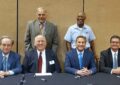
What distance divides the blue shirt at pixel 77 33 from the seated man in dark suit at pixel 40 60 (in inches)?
39.3

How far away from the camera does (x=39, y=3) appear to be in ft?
20.2

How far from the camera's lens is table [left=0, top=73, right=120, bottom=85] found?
3814 millimetres

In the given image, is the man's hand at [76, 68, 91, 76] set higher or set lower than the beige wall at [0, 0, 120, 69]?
lower

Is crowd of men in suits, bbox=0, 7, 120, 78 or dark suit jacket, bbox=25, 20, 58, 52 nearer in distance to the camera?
crowd of men in suits, bbox=0, 7, 120, 78

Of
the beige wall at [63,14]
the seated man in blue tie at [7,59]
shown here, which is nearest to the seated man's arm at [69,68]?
the seated man in blue tie at [7,59]

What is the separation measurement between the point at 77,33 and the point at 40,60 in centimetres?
123

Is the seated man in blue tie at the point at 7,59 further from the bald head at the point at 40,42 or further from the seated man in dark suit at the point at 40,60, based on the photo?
the bald head at the point at 40,42

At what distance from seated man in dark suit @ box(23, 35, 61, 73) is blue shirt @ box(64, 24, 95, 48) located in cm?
100

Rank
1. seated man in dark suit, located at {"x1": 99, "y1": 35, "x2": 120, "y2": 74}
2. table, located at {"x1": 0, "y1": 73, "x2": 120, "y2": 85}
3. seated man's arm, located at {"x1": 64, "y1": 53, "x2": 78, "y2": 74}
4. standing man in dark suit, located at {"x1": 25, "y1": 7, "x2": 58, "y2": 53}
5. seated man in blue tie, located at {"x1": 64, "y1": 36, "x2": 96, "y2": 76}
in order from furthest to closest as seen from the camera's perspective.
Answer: standing man in dark suit, located at {"x1": 25, "y1": 7, "x2": 58, "y2": 53} → seated man in dark suit, located at {"x1": 99, "y1": 35, "x2": 120, "y2": 74} → seated man in blue tie, located at {"x1": 64, "y1": 36, "x2": 96, "y2": 76} → seated man's arm, located at {"x1": 64, "y1": 53, "x2": 78, "y2": 74} → table, located at {"x1": 0, "y1": 73, "x2": 120, "y2": 85}

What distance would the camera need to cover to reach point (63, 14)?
6.25m

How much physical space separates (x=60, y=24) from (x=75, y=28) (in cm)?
49

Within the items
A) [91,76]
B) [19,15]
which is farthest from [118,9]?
[91,76]

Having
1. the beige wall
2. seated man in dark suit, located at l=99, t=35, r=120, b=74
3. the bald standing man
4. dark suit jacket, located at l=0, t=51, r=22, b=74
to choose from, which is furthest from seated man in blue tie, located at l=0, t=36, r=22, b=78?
the beige wall

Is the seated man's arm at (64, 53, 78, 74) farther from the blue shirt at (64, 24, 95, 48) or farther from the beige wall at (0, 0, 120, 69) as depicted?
the beige wall at (0, 0, 120, 69)
